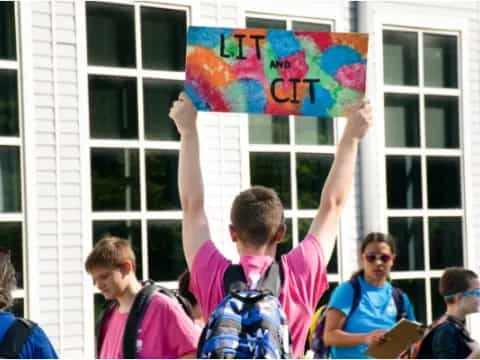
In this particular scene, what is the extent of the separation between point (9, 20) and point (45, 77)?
1.82 feet

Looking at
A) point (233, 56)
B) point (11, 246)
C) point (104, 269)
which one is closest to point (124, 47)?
point (11, 246)

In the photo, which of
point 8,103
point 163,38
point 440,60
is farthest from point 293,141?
point 8,103

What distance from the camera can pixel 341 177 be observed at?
371cm

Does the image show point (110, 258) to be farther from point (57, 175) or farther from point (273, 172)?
point (273, 172)

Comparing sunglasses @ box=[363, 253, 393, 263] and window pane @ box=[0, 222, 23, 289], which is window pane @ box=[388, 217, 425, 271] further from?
sunglasses @ box=[363, 253, 393, 263]

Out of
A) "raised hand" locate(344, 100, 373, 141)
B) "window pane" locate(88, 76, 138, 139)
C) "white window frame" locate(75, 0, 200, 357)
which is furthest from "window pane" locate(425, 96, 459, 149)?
"raised hand" locate(344, 100, 373, 141)

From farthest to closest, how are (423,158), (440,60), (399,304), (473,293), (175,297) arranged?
(440,60) < (423,158) < (399,304) < (473,293) < (175,297)

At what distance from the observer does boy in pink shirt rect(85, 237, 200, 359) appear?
4570 millimetres

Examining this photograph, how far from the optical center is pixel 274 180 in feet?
34.9

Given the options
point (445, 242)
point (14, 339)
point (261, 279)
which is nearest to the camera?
point (261, 279)

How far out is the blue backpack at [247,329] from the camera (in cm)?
312

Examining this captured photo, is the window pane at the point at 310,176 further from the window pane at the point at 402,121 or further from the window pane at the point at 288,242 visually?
the window pane at the point at 402,121

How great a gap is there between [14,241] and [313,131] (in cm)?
341

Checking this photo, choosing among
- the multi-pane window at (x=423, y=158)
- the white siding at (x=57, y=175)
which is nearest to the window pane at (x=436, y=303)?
the multi-pane window at (x=423, y=158)
